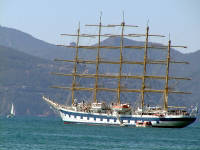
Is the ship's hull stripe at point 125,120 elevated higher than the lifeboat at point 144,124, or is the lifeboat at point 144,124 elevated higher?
the ship's hull stripe at point 125,120

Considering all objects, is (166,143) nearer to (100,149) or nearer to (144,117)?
(100,149)

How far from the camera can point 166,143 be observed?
8688 cm

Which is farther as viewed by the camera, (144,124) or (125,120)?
(125,120)

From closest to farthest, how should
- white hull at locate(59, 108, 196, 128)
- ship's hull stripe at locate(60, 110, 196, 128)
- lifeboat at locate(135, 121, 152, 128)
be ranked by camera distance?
lifeboat at locate(135, 121, 152, 128)
white hull at locate(59, 108, 196, 128)
ship's hull stripe at locate(60, 110, 196, 128)

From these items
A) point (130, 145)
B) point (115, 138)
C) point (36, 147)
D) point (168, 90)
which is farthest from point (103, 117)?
point (36, 147)

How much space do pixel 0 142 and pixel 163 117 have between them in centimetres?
5494

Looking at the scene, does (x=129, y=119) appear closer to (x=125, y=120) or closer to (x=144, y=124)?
(x=125, y=120)

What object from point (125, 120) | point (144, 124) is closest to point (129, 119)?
point (125, 120)

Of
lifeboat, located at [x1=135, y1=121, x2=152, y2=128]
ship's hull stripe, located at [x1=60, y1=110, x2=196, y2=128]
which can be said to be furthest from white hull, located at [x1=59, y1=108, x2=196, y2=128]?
lifeboat, located at [x1=135, y1=121, x2=152, y2=128]

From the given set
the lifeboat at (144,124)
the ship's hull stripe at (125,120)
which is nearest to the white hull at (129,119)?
the ship's hull stripe at (125,120)

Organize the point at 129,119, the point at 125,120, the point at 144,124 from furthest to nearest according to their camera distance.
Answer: the point at 125,120 < the point at 129,119 < the point at 144,124

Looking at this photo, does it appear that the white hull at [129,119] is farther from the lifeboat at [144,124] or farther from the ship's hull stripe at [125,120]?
the lifeboat at [144,124]

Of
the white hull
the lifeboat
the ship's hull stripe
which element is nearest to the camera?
the lifeboat

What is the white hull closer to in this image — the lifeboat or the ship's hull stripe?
the ship's hull stripe
